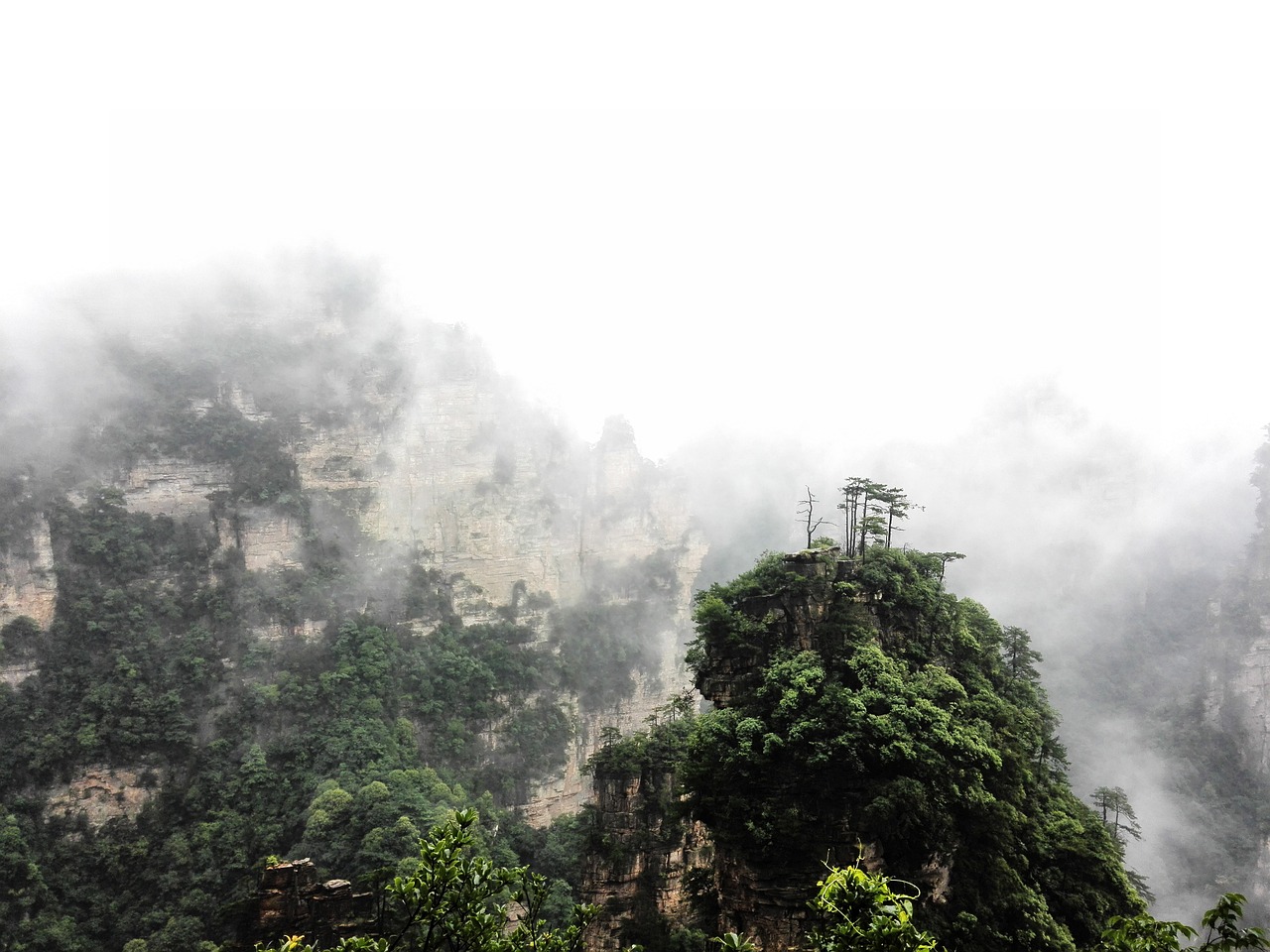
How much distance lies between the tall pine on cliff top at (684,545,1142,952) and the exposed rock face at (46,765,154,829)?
38541 mm

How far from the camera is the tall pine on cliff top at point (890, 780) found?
17.7 metres

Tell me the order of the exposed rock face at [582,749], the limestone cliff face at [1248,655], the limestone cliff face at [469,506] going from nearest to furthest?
1. the limestone cliff face at [1248,655]
2. the limestone cliff face at [469,506]
3. the exposed rock face at [582,749]

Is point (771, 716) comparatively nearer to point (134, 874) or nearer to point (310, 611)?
point (134, 874)

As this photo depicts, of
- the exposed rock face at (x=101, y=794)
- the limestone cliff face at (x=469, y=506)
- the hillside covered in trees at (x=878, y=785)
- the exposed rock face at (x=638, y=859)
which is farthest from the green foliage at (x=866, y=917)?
the limestone cliff face at (x=469, y=506)

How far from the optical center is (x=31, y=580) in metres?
43.2

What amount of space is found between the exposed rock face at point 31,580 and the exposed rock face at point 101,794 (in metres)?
10.4

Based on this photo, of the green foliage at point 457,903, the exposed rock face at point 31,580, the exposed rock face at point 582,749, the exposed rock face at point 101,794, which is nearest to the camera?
the green foliage at point 457,903

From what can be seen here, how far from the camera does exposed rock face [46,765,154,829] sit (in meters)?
38.8

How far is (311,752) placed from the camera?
1807 inches

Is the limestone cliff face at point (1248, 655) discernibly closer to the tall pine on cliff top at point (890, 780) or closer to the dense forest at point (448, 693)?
the dense forest at point (448, 693)

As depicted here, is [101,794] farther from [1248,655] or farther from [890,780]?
[1248,655]

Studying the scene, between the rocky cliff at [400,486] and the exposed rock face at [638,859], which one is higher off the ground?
the rocky cliff at [400,486]

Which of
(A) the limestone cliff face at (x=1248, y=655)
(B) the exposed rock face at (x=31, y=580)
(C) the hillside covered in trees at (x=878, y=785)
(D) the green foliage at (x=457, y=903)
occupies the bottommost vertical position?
(D) the green foliage at (x=457, y=903)

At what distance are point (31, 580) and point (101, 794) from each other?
1440 centimetres
